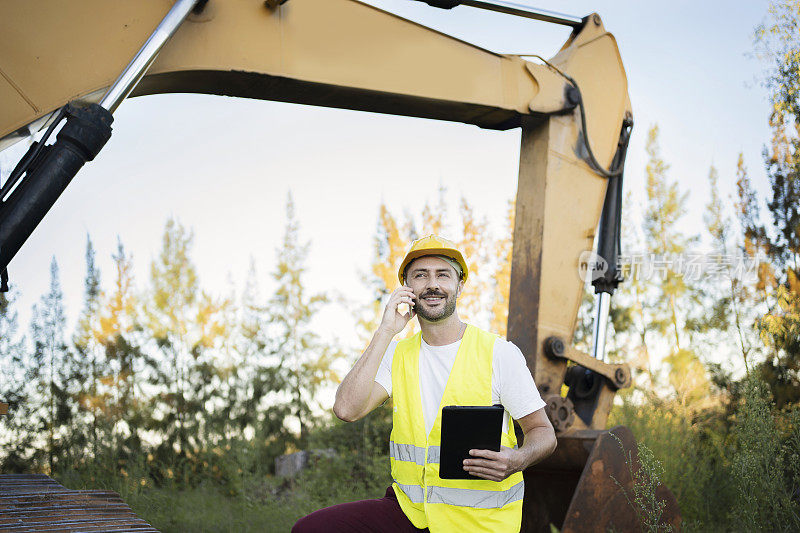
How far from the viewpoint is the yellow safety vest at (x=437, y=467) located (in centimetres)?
313

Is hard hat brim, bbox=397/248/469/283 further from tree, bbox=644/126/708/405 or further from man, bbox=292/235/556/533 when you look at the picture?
tree, bbox=644/126/708/405

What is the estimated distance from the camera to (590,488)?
4.33m

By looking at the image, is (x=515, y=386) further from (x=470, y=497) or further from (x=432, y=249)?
(x=432, y=249)

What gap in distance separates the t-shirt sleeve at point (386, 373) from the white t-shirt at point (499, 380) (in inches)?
7.0

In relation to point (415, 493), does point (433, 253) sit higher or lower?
higher

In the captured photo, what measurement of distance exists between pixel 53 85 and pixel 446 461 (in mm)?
2464

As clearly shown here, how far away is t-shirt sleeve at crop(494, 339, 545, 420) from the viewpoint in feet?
10.8

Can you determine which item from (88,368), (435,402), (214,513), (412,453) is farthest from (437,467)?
(88,368)

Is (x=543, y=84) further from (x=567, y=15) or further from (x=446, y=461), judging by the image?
(x=446, y=461)

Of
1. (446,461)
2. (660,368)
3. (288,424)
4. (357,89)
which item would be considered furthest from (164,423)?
(446,461)

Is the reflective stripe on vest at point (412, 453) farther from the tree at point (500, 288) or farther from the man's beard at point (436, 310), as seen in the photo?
the tree at point (500, 288)

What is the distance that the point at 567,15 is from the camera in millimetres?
5328

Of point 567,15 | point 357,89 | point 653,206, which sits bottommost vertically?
point 357,89

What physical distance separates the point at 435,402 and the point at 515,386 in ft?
1.19
